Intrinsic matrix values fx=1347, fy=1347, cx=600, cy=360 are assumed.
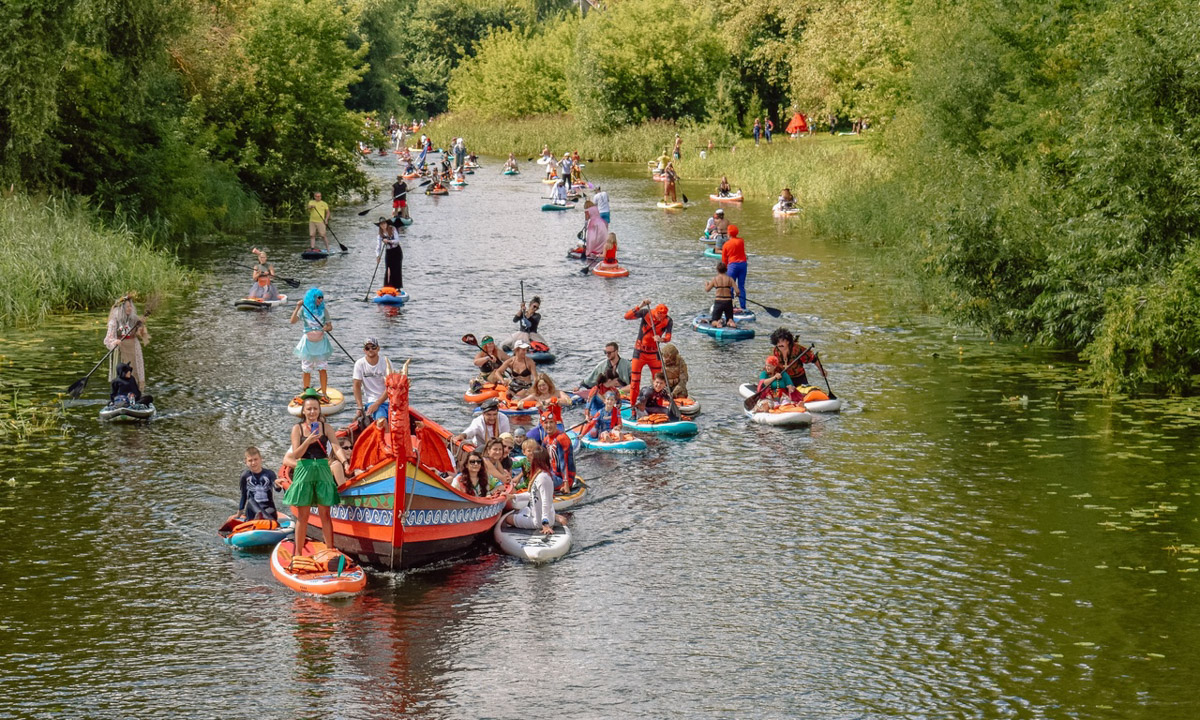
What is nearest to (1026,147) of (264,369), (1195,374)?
(1195,374)

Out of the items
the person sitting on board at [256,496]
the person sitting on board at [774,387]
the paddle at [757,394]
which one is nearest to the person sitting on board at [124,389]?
the person sitting on board at [256,496]

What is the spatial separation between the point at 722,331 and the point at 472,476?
44.5ft

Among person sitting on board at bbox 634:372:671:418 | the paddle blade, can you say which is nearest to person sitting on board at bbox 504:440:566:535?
person sitting on board at bbox 634:372:671:418

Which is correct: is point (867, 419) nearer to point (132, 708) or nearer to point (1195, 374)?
point (1195, 374)

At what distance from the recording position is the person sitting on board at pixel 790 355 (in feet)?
78.5

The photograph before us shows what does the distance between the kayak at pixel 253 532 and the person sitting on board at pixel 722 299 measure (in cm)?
1496

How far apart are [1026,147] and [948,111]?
16.9ft

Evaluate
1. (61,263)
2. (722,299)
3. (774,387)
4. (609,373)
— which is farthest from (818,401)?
(61,263)

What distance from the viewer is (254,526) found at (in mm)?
17250

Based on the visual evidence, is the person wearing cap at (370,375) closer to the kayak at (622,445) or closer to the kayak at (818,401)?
the kayak at (622,445)

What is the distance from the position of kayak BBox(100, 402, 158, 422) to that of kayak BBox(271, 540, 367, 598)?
7.92 meters

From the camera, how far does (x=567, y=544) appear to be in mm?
17281

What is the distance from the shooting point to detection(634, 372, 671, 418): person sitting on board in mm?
23109

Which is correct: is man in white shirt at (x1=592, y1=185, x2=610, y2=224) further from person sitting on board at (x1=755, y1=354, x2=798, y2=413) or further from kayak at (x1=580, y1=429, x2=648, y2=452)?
kayak at (x1=580, y1=429, x2=648, y2=452)
